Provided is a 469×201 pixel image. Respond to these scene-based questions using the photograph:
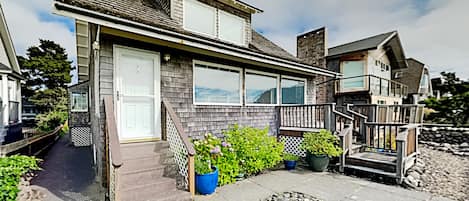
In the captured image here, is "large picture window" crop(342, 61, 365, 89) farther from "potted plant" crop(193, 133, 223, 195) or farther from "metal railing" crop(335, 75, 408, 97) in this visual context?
"potted plant" crop(193, 133, 223, 195)

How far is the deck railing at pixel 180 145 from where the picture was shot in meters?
4.36

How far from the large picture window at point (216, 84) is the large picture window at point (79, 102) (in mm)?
9086

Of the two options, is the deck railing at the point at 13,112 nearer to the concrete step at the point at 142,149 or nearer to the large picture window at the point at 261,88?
the concrete step at the point at 142,149

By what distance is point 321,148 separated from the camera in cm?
652

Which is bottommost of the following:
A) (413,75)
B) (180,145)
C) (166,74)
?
(180,145)

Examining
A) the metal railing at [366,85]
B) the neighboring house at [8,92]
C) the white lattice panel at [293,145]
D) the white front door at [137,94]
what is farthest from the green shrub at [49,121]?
the metal railing at [366,85]

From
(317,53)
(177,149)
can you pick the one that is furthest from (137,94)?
(317,53)

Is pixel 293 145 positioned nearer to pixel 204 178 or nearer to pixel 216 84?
pixel 216 84

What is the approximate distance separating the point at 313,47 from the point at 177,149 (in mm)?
14437

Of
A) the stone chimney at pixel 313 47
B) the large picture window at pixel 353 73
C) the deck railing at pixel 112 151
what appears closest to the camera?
the deck railing at pixel 112 151

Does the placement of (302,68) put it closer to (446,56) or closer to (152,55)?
(152,55)

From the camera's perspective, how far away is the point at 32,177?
6.18m

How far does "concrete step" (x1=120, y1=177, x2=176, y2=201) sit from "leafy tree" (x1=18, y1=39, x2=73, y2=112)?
20.6m

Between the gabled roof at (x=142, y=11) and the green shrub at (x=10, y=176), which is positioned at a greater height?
the gabled roof at (x=142, y=11)
